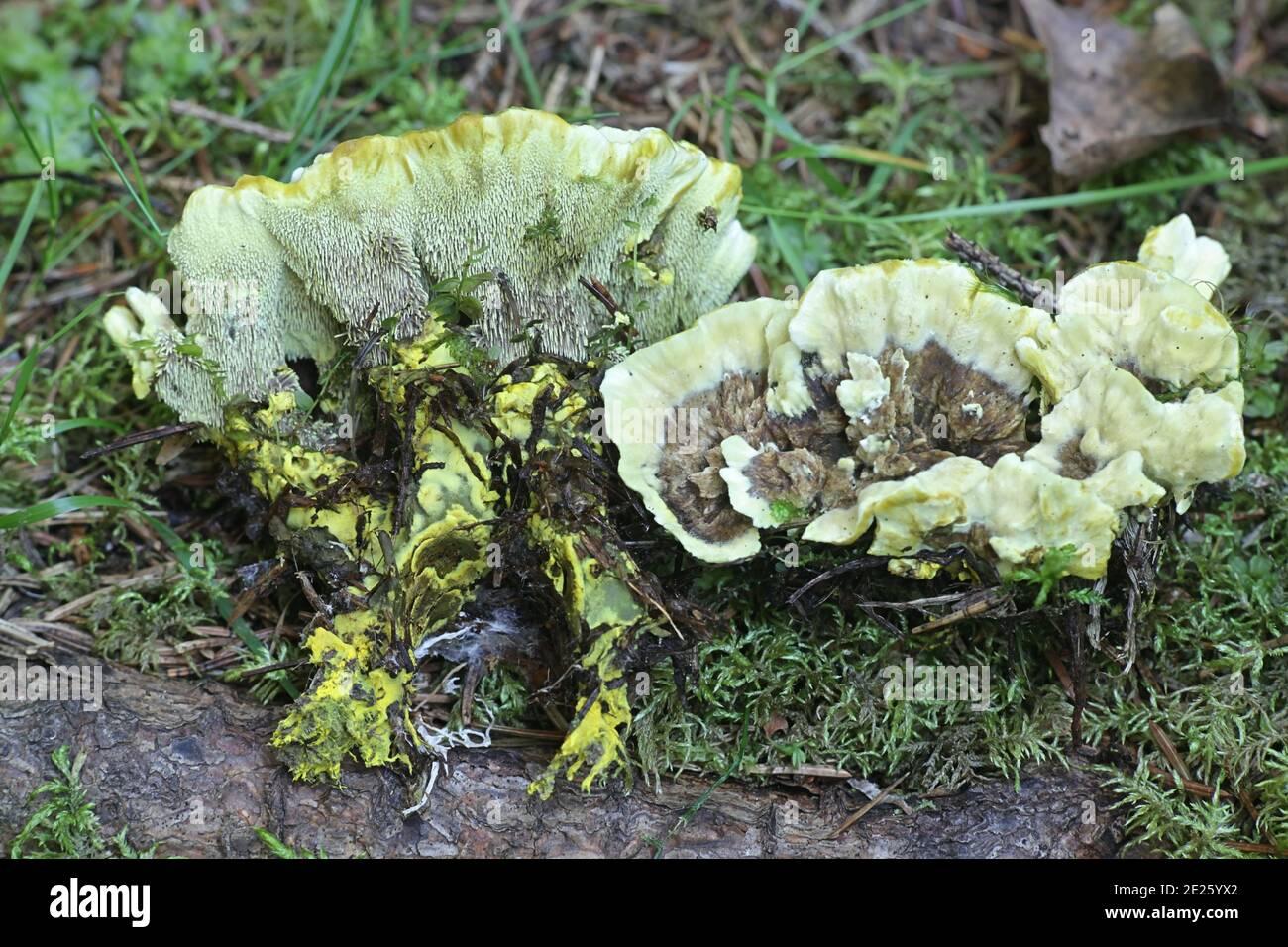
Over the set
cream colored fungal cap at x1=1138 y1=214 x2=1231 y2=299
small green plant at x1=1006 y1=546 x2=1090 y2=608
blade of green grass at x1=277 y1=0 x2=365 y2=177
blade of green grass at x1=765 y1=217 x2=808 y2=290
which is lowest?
small green plant at x1=1006 y1=546 x2=1090 y2=608

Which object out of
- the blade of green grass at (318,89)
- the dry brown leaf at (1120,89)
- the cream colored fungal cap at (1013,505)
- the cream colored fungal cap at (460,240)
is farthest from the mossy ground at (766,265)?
the cream colored fungal cap at (460,240)

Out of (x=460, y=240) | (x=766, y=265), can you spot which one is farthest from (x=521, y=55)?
(x=460, y=240)

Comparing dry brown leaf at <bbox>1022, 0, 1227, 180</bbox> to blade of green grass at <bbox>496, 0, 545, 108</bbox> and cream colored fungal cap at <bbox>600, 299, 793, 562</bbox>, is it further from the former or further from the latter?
blade of green grass at <bbox>496, 0, 545, 108</bbox>

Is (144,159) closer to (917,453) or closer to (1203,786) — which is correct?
(917,453)

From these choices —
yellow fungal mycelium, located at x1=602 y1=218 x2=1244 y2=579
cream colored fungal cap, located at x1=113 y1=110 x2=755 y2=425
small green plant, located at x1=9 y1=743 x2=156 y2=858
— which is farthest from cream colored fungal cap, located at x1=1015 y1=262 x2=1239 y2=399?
small green plant, located at x1=9 y1=743 x2=156 y2=858

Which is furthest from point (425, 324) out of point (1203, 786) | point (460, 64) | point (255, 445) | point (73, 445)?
point (1203, 786)
